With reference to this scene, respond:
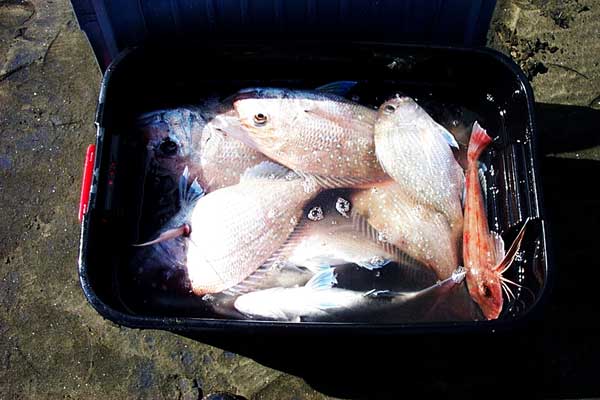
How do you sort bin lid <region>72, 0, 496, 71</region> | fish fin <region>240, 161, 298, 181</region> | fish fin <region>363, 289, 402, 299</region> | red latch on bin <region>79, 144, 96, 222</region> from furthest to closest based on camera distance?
fish fin <region>240, 161, 298, 181</region>, bin lid <region>72, 0, 496, 71</region>, fish fin <region>363, 289, 402, 299</region>, red latch on bin <region>79, 144, 96, 222</region>

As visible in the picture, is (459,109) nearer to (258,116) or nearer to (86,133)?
(258,116)

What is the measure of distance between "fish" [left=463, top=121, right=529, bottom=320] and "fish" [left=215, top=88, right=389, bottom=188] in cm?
33

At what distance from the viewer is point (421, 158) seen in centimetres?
233

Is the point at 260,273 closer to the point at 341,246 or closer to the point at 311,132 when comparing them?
the point at 341,246

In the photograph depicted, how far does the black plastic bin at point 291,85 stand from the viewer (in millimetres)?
2029

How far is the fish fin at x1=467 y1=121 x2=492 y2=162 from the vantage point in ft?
A: 7.68

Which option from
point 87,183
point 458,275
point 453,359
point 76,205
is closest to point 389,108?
point 458,275

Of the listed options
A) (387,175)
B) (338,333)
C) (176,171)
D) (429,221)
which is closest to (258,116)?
(176,171)

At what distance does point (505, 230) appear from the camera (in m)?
2.21

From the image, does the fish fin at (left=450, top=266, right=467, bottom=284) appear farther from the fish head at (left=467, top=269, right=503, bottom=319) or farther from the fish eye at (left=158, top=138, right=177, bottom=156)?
the fish eye at (left=158, top=138, right=177, bottom=156)

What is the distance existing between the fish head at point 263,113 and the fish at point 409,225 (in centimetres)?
36

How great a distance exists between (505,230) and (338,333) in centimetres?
77

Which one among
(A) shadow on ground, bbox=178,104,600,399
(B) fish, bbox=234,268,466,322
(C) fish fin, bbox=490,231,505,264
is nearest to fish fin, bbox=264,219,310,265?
(B) fish, bbox=234,268,466,322

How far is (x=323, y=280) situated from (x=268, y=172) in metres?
0.44
